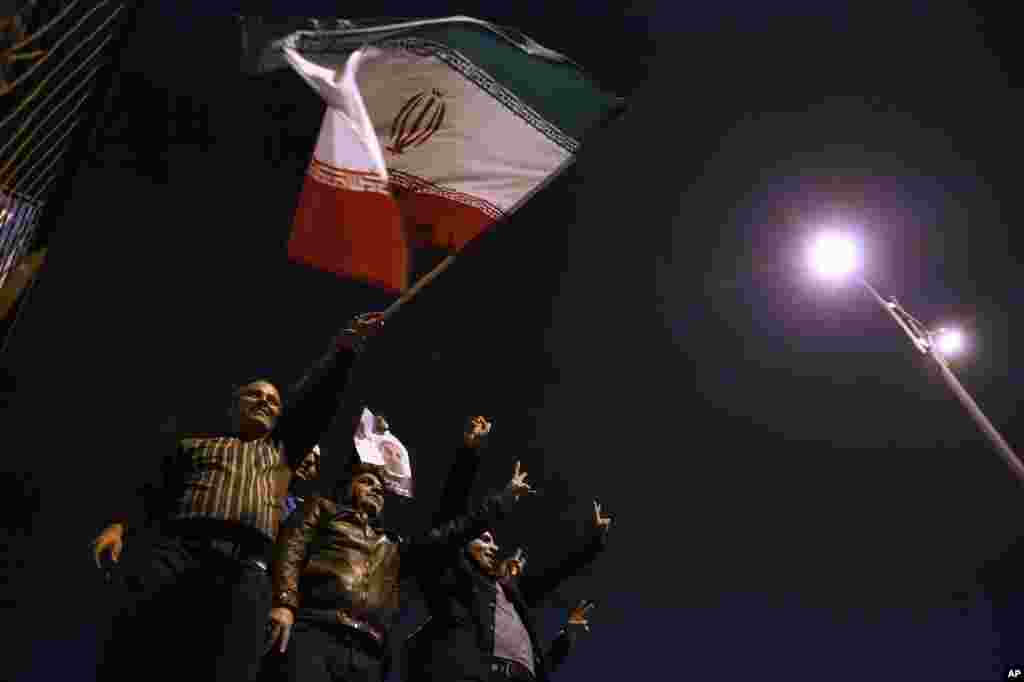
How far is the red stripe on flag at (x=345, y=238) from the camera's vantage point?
5.92m

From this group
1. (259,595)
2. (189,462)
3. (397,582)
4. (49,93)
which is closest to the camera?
(49,93)

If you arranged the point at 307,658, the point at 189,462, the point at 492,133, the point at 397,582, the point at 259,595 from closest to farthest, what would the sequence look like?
the point at 259,595 → the point at 189,462 → the point at 307,658 → the point at 397,582 → the point at 492,133

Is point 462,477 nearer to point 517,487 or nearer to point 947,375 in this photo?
point 517,487

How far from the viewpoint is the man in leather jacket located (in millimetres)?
5207

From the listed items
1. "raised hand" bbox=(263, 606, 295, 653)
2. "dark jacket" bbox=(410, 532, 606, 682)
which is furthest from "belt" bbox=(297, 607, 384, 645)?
"dark jacket" bbox=(410, 532, 606, 682)

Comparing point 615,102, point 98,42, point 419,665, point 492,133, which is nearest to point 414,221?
point 492,133

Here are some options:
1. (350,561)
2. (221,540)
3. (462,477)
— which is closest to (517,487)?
(462,477)

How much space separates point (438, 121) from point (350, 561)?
3047 mm

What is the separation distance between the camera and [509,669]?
609 centimetres

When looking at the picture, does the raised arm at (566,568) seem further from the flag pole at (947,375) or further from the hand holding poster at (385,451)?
the flag pole at (947,375)

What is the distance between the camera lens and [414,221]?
6188mm

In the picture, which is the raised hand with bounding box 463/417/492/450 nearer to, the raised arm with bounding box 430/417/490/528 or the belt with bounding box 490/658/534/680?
the raised arm with bounding box 430/417/490/528

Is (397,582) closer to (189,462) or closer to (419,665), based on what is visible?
(419,665)

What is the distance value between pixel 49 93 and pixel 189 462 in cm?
186
